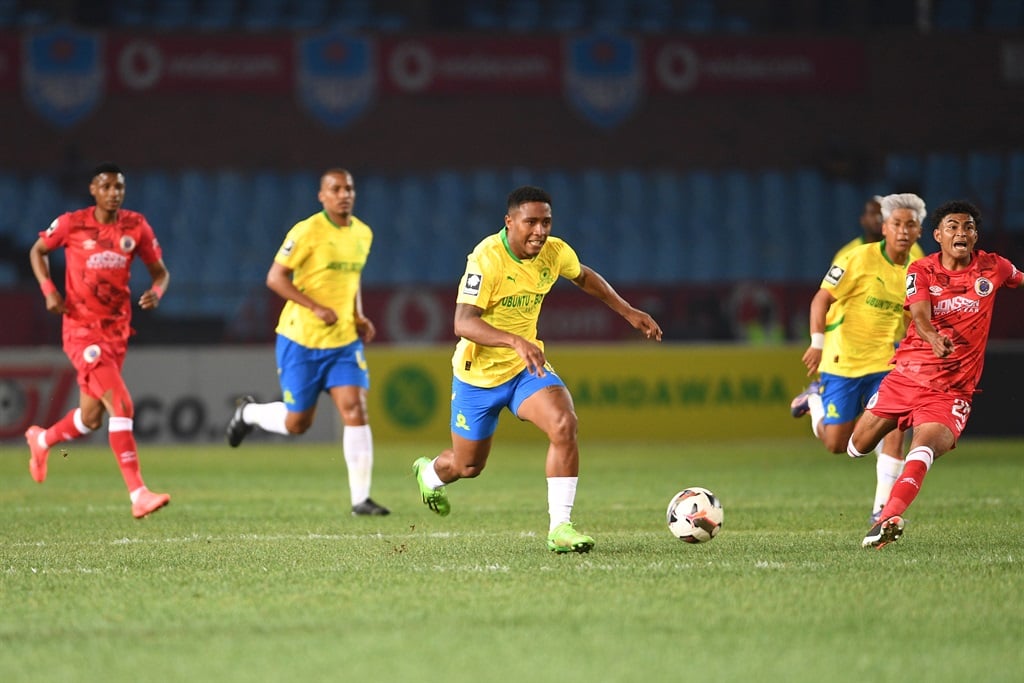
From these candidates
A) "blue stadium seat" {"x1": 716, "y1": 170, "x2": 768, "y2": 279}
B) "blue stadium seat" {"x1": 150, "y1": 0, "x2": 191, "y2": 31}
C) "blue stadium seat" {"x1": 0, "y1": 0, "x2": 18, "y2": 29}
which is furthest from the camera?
"blue stadium seat" {"x1": 150, "y1": 0, "x2": 191, "y2": 31}

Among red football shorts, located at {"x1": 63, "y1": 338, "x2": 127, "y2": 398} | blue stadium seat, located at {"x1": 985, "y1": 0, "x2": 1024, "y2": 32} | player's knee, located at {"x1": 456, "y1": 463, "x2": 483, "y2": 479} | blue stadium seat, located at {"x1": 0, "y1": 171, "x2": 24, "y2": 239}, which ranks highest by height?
blue stadium seat, located at {"x1": 985, "y1": 0, "x2": 1024, "y2": 32}

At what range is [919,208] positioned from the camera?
9.76 metres

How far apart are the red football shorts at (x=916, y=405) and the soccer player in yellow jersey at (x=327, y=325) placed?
375 cm

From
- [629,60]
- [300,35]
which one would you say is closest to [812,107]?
[629,60]

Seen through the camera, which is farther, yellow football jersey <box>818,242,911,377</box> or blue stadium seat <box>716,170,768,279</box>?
blue stadium seat <box>716,170,768,279</box>

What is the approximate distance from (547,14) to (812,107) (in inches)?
176

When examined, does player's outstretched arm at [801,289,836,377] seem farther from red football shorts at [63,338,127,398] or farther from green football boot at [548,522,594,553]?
red football shorts at [63,338,127,398]

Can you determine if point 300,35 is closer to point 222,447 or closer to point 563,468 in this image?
point 222,447

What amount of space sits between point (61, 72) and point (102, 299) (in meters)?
13.7

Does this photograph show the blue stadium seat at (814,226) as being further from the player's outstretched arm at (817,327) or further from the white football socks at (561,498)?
the white football socks at (561,498)

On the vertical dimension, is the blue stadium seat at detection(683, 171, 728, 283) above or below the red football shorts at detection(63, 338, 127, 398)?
above

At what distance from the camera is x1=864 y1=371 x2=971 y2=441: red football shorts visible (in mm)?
8188

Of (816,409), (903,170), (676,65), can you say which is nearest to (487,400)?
(816,409)

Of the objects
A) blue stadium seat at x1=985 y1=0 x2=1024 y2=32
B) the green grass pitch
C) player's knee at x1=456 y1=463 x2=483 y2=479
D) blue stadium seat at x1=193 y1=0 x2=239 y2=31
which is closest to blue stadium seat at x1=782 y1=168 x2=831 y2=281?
blue stadium seat at x1=985 y1=0 x2=1024 y2=32
